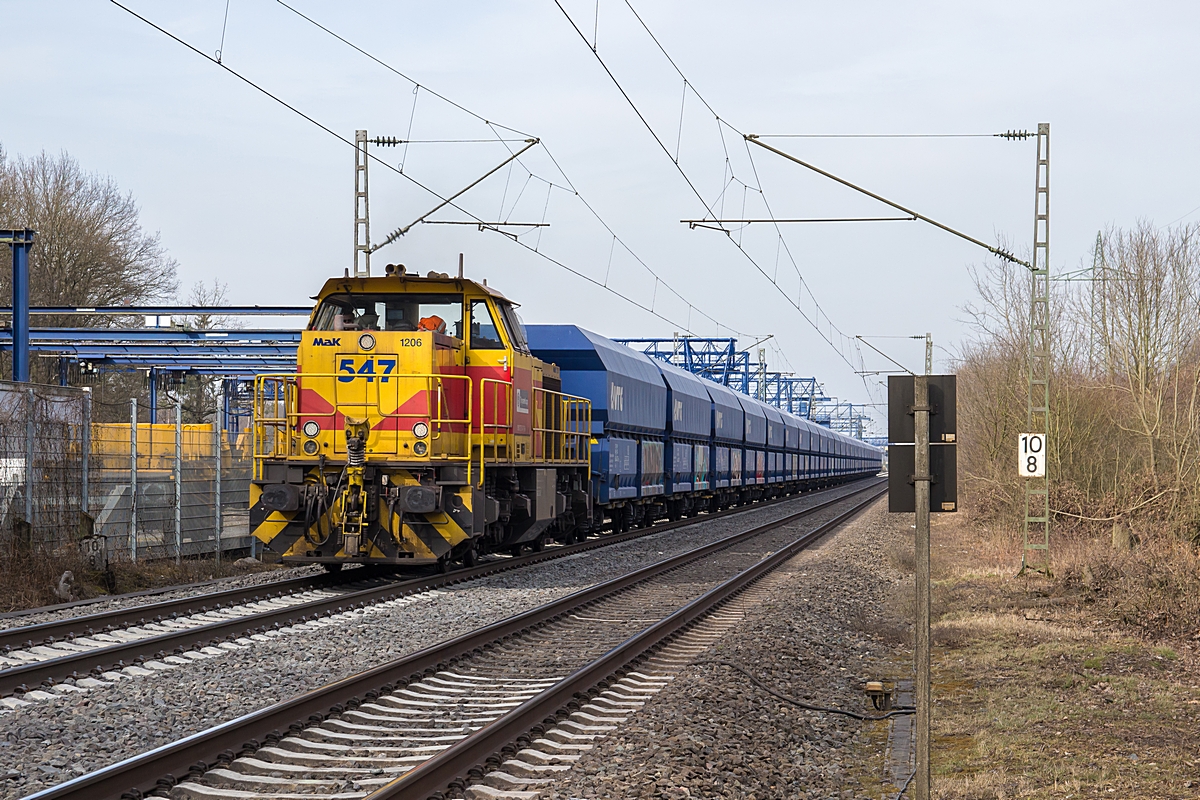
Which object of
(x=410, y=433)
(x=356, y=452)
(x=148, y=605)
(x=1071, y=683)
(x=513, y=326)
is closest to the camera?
(x=1071, y=683)

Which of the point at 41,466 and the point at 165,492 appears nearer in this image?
the point at 41,466

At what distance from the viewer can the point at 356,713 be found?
23.5 ft

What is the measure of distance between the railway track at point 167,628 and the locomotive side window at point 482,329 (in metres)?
2.94

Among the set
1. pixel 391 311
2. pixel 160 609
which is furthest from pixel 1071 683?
pixel 391 311

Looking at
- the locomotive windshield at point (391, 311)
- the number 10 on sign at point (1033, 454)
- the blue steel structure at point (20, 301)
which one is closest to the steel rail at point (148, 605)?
the locomotive windshield at point (391, 311)

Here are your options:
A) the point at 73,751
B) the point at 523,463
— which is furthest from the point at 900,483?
the point at 523,463

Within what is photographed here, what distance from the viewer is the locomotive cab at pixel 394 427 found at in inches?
517

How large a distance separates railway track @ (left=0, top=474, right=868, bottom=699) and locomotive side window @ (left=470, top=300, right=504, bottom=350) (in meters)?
2.94

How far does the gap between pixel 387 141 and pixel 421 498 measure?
46.2 ft

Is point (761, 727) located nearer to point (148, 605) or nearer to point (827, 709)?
point (827, 709)

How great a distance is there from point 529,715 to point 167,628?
184 inches

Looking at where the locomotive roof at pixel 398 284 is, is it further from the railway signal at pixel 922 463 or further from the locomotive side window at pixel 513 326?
the railway signal at pixel 922 463

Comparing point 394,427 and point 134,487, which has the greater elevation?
point 394,427

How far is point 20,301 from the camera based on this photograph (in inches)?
649
